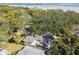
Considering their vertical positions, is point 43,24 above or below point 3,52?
above

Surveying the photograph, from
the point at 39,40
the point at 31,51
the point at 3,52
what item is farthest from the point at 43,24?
Answer: the point at 3,52

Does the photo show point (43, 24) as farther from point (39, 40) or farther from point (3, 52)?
point (3, 52)

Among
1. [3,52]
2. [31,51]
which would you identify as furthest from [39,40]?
[3,52]

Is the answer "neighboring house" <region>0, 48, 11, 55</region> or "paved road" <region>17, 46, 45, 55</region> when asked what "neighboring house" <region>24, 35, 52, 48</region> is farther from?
"neighboring house" <region>0, 48, 11, 55</region>

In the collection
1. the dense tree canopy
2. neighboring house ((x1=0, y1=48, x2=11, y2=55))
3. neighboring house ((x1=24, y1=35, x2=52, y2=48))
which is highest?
the dense tree canopy

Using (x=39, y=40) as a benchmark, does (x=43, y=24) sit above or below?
above

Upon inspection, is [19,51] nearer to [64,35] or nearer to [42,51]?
[42,51]

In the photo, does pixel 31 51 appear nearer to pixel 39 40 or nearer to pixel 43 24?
pixel 39 40

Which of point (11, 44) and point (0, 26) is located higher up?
point (0, 26)

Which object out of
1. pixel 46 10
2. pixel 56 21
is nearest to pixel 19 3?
pixel 46 10

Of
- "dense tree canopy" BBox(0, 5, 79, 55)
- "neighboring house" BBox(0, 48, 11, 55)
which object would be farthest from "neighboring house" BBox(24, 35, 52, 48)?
"neighboring house" BBox(0, 48, 11, 55)

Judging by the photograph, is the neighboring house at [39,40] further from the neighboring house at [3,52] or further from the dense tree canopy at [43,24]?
the neighboring house at [3,52]
